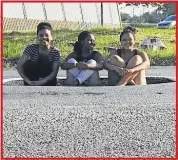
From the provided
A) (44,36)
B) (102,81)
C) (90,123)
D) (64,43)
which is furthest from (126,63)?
(64,43)

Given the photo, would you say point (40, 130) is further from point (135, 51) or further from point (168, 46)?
point (168, 46)

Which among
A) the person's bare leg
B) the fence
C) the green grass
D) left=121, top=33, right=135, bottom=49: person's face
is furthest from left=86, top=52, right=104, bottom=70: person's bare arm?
the fence

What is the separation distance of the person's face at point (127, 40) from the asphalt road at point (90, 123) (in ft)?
1.69

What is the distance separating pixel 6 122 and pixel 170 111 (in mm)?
1343

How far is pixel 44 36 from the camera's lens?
556 centimetres

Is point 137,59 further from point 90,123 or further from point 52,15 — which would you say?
point 52,15

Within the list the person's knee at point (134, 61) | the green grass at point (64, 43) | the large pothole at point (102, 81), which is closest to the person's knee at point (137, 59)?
the person's knee at point (134, 61)

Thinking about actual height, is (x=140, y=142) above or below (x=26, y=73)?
below

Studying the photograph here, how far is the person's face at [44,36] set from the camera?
553 centimetres

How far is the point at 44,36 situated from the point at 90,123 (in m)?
1.87

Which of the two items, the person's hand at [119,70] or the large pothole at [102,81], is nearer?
the person's hand at [119,70]

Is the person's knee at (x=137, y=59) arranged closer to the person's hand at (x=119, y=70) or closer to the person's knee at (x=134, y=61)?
the person's knee at (x=134, y=61)

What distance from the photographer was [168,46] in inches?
619

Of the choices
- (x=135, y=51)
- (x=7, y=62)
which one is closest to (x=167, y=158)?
(x=135, y=51)
